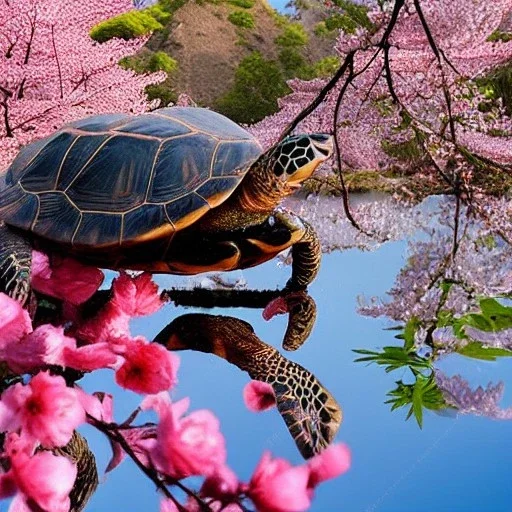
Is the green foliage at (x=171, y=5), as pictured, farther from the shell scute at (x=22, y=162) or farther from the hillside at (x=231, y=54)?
the shell scute at (x=22, y=162)

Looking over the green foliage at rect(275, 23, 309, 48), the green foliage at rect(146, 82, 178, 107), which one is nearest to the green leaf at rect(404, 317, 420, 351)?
the green foliage at rect(146, 82, 178, 107)

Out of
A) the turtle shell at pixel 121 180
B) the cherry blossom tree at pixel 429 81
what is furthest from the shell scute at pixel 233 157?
the cherry blossom tree at pixel 429 81

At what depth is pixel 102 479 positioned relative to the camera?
0.37 m

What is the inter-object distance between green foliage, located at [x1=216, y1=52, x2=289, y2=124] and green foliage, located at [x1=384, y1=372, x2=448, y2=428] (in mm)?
3621

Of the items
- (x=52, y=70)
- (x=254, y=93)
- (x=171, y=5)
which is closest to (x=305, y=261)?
(x=52, y=70)

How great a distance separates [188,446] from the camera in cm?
21

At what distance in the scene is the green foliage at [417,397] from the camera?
47 centimetres

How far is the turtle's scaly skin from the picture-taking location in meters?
0.43

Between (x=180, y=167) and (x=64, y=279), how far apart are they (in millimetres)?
169

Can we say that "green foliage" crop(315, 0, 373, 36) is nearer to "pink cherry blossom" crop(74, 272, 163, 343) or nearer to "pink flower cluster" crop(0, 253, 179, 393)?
"pink cherry blossom" crop(74, 272, 163, 343)

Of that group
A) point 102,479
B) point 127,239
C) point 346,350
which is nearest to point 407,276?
point 346,350

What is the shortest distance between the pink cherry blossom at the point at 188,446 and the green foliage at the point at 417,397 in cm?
27

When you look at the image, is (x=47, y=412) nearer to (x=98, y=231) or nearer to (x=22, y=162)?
(x=98, y=231)

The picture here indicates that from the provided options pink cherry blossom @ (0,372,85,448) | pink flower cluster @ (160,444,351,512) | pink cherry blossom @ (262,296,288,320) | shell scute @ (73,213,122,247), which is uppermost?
pink flower cluster @ (160,444,351,512)
